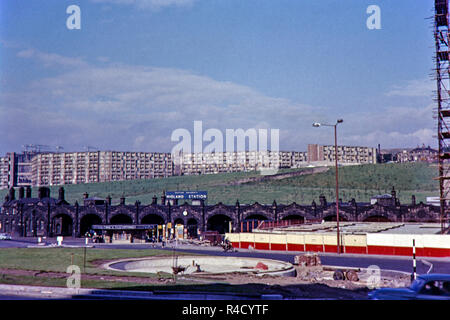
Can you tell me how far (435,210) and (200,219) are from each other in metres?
37.1

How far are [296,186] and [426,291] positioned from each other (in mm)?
118642

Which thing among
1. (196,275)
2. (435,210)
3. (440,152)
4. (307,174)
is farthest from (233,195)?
(196,275)

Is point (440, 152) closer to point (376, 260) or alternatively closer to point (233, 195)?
point (376, 260)

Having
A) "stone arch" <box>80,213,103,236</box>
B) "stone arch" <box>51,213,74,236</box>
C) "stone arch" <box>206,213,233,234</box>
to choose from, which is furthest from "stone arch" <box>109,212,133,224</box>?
"stone arch" <box>206,213,233,234</box>

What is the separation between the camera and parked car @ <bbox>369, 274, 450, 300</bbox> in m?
14.9

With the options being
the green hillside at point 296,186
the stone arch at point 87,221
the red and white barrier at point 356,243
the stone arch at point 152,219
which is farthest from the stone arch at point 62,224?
the red and white barrier at point 356,243

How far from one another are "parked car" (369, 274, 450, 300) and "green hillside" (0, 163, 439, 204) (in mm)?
90149

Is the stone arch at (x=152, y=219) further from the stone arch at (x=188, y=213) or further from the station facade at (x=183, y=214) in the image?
the stone arch at (x=188, y=213)

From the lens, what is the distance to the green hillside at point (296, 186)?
114000mm

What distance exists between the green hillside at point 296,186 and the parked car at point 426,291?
3549 inches

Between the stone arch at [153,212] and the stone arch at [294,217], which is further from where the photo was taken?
the stone arch at [153,212]

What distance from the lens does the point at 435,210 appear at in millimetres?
67188

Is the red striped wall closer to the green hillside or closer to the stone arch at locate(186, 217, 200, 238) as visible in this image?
the stone arch at locate(186, 217, 200, 238)

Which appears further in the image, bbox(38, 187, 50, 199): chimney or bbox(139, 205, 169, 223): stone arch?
bbox(38, 187, 50, 199): chimney
